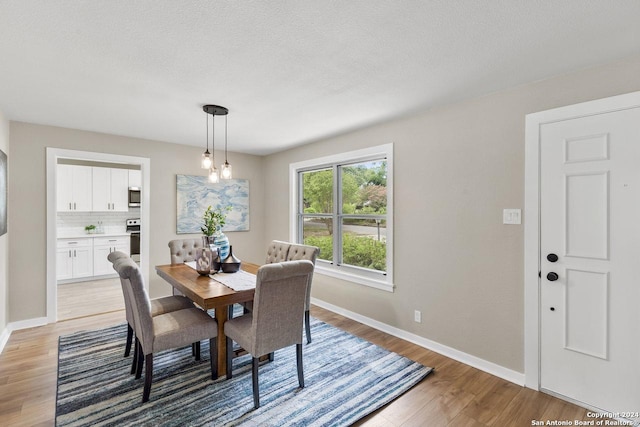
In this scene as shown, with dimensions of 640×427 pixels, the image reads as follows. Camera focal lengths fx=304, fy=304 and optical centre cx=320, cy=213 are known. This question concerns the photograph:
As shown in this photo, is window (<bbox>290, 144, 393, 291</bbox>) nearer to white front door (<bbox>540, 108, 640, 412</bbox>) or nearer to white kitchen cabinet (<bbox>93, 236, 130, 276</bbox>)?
white front door (<bbox>540, 108, 640, 412</bbox>)

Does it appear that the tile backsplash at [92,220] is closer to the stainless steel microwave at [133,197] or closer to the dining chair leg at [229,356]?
the stainless steel microwave at [133,197]

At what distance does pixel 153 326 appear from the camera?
2.15 m

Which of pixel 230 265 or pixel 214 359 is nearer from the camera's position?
pixel 214 359

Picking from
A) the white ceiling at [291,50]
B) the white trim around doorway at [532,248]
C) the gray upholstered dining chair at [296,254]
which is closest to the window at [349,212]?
the gray upholstered dining chair at [296,254]

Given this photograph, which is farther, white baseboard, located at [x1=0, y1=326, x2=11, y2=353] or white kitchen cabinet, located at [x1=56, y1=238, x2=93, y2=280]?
white kitchen cabinet, located at [x1=56, y1=238, x2=93, y2=280]

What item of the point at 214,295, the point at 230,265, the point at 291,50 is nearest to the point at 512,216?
the point at 291,50

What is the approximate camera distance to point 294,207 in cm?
477

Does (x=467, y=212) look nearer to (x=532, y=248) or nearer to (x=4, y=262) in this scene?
(x=532, y=248)

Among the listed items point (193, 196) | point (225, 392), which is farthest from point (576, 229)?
point (193, 196)

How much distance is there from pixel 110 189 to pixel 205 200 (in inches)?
103

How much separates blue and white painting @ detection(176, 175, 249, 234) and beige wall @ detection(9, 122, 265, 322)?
0.40 ft

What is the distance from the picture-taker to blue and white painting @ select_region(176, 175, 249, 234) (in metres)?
4.49

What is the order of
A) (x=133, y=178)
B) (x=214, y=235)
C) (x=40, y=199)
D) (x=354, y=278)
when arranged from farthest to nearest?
(x=133, y=178), (x=354, y=278), (x=40, y=199), (x=214, y=235)

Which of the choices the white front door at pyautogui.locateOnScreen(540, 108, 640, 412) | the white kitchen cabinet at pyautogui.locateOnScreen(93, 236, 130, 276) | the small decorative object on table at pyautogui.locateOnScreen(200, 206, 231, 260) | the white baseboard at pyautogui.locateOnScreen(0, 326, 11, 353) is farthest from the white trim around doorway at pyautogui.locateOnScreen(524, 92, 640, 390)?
the white kitchen cabinet at pyautogui.locateOnScreen(93, 236, 130, 276)
